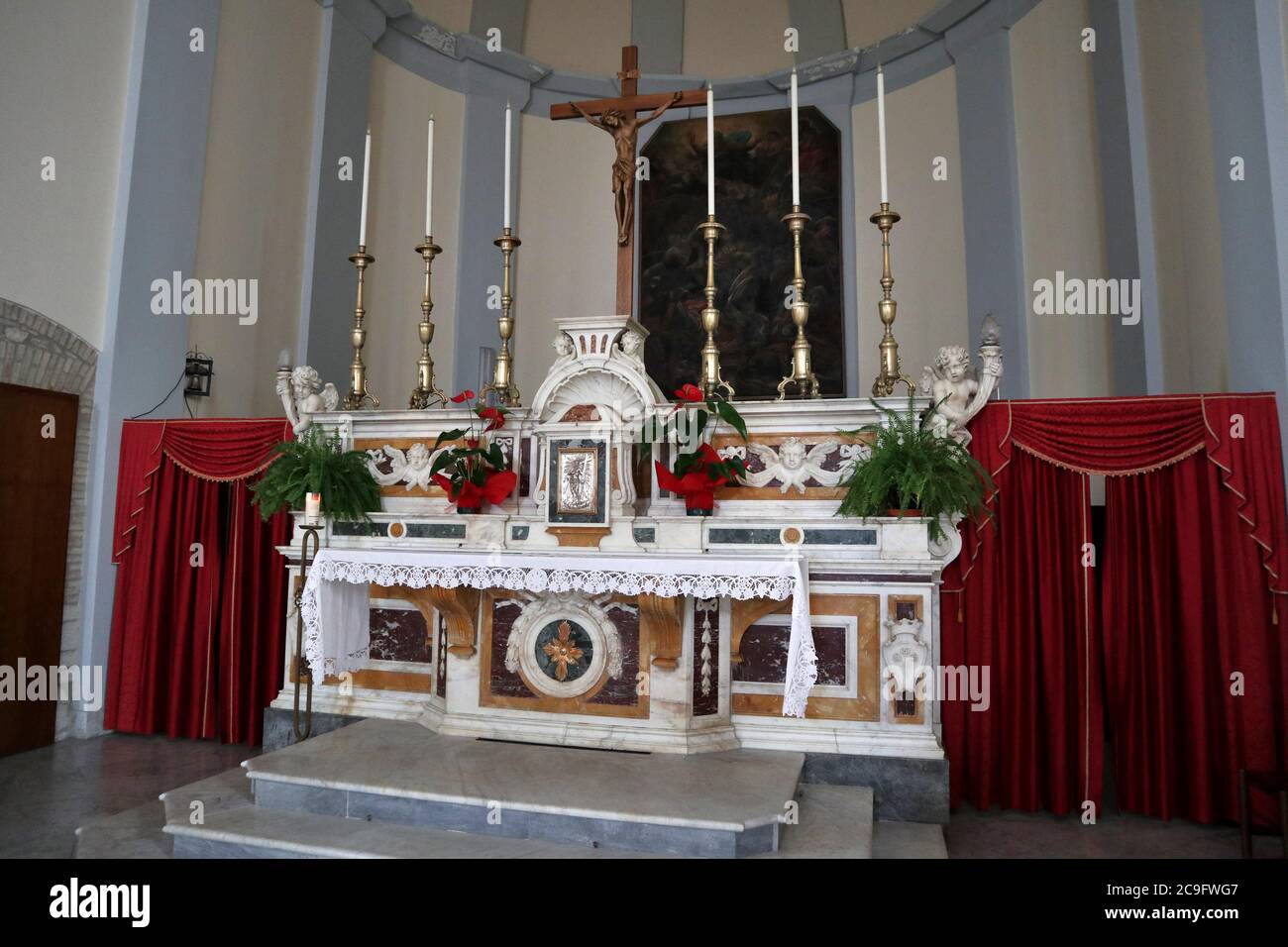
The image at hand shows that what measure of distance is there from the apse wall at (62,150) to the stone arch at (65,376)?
0.39 feet

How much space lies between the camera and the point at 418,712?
4.71m

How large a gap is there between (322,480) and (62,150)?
351 centimetres

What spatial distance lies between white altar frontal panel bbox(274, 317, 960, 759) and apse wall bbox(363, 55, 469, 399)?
4254 mm

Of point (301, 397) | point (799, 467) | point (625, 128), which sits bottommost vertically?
point (799, 467)

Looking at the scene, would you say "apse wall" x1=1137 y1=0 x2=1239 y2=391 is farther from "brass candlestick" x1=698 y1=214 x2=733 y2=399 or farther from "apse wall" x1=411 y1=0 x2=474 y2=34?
"apse wall" x1=411 y1=0 x2=474 y2=34

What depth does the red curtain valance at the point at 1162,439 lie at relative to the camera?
4184 millimetres

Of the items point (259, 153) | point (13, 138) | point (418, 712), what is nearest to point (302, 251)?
point (259, 153)

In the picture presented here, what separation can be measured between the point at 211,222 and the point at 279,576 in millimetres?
3163

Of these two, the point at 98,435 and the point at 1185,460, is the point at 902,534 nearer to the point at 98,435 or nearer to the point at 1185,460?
the point at 1185,460

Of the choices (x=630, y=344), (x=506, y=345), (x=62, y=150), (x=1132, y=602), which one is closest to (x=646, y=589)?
(x=630, y=344)

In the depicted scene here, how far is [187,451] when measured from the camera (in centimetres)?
587

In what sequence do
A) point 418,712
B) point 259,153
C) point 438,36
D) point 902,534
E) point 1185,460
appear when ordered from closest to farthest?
1. point 902,534
2. point 1185,460
3. point 418,712
4. point 259,153
5. point 438,36

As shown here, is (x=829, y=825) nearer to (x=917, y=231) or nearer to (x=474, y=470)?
(x=474, y=470)

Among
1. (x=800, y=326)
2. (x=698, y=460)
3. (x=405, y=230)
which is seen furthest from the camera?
(x=405, y=230)
